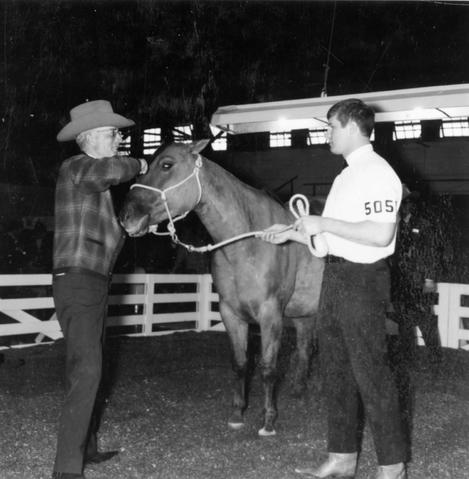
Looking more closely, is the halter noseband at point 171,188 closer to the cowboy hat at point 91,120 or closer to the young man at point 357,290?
the cowboy hat at point 91,120

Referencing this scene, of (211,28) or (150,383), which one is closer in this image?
(150,383)

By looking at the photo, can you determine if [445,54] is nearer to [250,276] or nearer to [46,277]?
[46,277]

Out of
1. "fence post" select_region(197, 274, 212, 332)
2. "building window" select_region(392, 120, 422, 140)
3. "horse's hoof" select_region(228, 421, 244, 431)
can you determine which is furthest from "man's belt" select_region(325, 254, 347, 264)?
"building window" select_region(392, 120, 422, 140)

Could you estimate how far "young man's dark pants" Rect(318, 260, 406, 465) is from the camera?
2.81 m

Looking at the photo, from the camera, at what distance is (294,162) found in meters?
24.2

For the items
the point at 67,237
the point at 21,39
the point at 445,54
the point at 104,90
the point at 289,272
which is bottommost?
the point at 289,272

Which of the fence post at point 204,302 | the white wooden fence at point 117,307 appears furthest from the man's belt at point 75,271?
the fence post at point 204,302

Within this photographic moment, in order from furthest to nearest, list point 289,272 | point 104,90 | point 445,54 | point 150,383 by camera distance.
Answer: point 445,54, point 104,90, point 150,383, point 289,272

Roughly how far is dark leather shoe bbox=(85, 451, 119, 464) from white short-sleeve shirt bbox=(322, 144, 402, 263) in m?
1.87

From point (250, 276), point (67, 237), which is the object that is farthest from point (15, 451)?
point (250, 276)

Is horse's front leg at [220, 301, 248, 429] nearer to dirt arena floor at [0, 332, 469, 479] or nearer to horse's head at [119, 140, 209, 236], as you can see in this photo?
dirt arena floor at [0, 332, 469, 479]

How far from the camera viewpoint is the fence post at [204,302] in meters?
10.5

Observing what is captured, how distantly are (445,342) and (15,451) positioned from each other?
664 centimetres

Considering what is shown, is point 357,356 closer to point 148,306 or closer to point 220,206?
point 220,206
